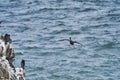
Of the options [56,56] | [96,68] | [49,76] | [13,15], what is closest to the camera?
[49,76]

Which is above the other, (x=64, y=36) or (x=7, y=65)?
(x=7, y=65)

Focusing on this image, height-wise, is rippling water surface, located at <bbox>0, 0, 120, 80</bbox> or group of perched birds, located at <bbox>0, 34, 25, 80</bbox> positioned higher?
group of perched birds, located at <bbox>0, 34, 25, 80</bbox>

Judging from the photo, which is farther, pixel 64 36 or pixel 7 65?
pixel 64 36

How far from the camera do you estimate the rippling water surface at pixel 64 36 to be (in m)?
23.6

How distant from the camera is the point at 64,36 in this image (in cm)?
3058

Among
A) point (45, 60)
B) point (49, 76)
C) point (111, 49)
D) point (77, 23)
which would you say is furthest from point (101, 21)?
point (49, 76)

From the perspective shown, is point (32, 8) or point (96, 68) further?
point (32, 8)

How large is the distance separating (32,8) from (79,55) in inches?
495

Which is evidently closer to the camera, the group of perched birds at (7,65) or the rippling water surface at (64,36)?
the group of perched birds at (7,65)

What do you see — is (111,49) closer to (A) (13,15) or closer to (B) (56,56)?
(B) (56,56)

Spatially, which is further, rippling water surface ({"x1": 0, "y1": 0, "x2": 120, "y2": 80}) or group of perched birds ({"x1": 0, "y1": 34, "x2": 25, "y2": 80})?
rippling water surface ({"x1": 0, "y1": 0, "x2": 120, "y2": 80})

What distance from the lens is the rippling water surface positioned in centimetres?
2361

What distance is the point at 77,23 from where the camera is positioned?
33.3 m

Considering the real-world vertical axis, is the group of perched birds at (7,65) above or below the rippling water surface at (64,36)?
above
